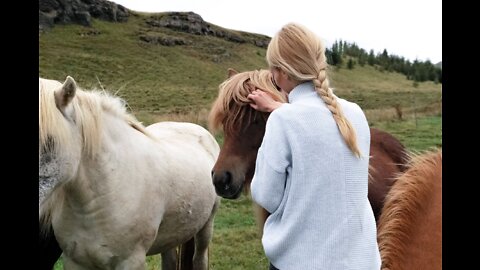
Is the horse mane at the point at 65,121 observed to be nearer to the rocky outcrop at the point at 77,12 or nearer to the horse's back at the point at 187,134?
the horse's back at the point at 187,134

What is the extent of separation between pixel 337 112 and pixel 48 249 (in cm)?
222

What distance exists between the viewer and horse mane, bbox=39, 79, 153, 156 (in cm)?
235

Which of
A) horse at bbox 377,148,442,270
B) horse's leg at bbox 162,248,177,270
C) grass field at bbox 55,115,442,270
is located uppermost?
horse at bbox 377,148,442,270

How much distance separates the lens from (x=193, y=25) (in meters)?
59.7

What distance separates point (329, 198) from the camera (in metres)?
1.78

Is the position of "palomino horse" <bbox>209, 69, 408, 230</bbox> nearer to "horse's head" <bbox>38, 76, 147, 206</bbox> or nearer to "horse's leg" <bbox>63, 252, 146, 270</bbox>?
"horse's head" <bbox>38, 76, 147, 206</bbox>

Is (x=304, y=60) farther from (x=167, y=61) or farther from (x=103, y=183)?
(x=167, y=61)

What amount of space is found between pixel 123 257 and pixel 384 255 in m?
1.58

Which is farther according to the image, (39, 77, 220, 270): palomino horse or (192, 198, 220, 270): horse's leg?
(192, 198, 220, 270): horse's leg

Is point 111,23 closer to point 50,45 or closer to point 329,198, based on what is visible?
point 50,45

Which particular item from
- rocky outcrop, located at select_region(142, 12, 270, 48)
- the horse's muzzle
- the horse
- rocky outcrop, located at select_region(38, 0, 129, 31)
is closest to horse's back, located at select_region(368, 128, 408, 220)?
the horse

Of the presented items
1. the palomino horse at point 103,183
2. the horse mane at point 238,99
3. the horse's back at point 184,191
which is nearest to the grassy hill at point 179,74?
the horse's back at point 184,191

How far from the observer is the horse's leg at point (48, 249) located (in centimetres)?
304
